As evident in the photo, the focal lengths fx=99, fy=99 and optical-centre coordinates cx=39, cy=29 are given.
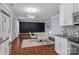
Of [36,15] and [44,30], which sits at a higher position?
[36,15]

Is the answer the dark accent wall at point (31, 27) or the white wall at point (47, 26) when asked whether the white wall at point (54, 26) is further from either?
the dark accent wall at point (31, 27)

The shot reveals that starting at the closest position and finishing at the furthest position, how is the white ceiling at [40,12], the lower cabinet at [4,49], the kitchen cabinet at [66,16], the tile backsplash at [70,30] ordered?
the lower cabinet at [4,49] < the white ceiling at [40,12] < the kitchen cabinet at [66,16] < the tile backsplash at [70,30]

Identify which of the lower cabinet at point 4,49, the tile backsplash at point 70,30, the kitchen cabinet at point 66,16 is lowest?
the lower cabinet at point 4,49

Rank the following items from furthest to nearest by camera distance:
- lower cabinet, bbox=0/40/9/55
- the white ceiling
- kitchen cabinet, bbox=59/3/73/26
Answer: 1. kitchen cabinet, bbox=59/3/73/26
2. the white ceiling
3. lower cabinet, bbox=0/40/9/55

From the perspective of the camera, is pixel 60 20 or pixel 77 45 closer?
pixel 77 45

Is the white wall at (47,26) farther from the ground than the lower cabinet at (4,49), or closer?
farther from the ground

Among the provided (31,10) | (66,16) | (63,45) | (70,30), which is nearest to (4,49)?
(31,10)

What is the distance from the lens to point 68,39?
190 centimetres

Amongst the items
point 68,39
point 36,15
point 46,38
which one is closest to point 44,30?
point 46,38

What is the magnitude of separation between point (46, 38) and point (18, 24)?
64cm

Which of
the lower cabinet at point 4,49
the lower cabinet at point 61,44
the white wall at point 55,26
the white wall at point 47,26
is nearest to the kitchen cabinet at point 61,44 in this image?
the lower cabinet at point 61,44

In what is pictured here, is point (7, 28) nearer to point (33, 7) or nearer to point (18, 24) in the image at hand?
point (18, 24)

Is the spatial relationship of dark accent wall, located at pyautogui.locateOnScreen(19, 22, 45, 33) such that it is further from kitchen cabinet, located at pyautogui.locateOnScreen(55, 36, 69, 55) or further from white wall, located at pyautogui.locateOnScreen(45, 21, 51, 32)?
kitchen cabinet, located at pyautogui.locateOnScreen(55, 36, 69, 55)

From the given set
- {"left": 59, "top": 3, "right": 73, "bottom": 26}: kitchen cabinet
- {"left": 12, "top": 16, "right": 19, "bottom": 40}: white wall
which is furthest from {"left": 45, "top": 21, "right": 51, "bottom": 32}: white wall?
{"left": 12, "top": 16, "right": 19, "bottom": 40}: white wall
